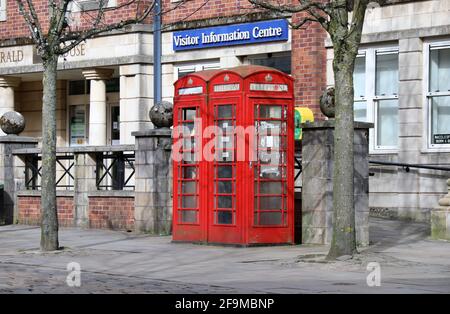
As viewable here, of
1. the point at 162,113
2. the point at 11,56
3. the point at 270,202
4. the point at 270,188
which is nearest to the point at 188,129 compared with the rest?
the point at 270,188

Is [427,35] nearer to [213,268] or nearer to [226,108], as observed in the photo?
[226,108]

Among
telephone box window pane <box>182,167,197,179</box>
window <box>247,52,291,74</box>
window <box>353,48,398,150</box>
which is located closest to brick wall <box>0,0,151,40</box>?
window <box>247,52,291,74</box>

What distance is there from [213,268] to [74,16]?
16.5 m

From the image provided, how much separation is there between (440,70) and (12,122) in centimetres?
948

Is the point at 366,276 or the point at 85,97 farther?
the point at 85,97

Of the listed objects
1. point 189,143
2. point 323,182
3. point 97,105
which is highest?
point 97,105

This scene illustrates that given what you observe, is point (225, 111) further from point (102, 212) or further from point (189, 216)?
point (102, 212)

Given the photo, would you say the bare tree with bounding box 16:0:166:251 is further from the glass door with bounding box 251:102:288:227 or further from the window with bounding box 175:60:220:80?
the window with bounding box 175:60:220:80

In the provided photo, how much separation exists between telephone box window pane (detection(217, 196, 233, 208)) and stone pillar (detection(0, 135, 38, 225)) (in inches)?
294

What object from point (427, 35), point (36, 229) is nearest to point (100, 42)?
point (36, 229)

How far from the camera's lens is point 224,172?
54.2 feet

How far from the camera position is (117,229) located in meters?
20.4

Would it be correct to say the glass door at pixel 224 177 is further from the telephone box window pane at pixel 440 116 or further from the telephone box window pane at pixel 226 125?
the telephone box window pane at pixel 440 116
